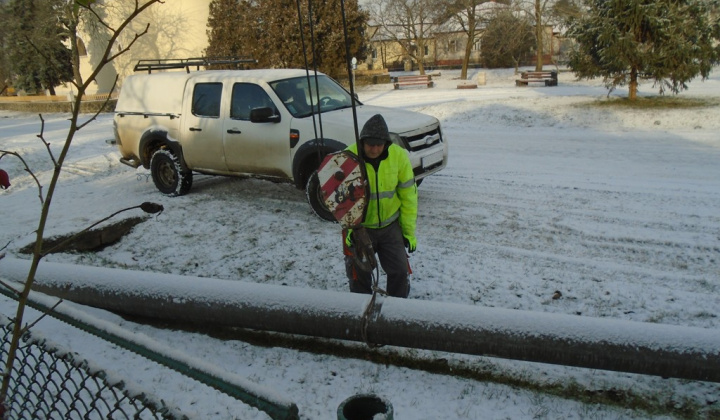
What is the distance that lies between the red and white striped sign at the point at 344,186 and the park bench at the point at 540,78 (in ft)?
85.0

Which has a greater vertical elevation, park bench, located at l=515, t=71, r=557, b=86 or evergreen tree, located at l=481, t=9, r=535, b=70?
evergreen tree, located at l=481, t=9, r=535, b=70

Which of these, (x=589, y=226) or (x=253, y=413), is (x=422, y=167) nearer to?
(x=589, y=226)

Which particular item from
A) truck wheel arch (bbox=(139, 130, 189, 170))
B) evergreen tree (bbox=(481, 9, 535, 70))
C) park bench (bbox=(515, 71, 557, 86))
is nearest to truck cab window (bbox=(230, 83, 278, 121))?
truck wheel arch (bbox=(139, 130, 189, 170))

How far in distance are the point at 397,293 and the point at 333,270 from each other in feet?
4.22

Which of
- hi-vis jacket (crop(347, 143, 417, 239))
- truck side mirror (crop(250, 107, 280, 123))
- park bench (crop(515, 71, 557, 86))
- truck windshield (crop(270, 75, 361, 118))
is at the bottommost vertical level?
hi-vis jacket (crop(347, 143, 417, 239))

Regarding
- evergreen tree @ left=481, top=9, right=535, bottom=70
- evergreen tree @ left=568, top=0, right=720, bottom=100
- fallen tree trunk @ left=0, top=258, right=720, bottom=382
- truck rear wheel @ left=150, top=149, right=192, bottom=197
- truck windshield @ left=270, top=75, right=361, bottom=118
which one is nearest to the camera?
fallen tree trunk @ left=0, top=258, right=720, bottom=382

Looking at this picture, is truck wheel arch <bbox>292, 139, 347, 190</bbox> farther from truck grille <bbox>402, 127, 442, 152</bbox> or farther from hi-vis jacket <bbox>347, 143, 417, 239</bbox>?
hi-vis jacket <bbox>347, 143, 417, 239</bbox>

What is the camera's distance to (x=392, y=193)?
4.53 meters

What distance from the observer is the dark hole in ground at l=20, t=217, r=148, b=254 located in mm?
6801

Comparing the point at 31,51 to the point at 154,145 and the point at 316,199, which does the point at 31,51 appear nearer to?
the point at 154,145

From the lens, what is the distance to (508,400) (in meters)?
3.67

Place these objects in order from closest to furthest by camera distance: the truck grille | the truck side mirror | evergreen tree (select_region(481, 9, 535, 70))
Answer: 1. the truck grille
2. the truck side mirror
3. evergreen tree (select_region(481, 9, 535, 70))

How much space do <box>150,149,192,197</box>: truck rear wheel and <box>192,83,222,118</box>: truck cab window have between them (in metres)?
0.94

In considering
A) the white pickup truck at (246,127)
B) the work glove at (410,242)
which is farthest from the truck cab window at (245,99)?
the work glove at (410,242)
